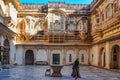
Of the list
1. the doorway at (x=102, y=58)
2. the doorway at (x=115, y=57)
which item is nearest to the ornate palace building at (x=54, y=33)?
the doorway at (x=102, y=58)

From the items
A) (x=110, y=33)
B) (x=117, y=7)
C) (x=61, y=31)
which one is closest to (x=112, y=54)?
(x=110, y=33)

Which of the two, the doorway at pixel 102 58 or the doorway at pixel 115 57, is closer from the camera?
the doorway at pixel 115 57

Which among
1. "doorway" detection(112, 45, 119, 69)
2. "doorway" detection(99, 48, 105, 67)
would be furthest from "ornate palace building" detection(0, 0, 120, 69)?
"doorway" detection(112, 45, 119, 69)

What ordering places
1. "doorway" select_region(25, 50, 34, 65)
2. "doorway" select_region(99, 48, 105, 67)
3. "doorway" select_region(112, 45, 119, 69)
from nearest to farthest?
"doorway" select_region(112, 45, 119, 69) → "doorway" select_region(99, 48, 105, 67) → "doorway" select_region(25, 50, 34, 65)

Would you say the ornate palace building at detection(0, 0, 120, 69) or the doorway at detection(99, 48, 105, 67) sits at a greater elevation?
the ornate palace building at detection(0, 0, 120, 69)

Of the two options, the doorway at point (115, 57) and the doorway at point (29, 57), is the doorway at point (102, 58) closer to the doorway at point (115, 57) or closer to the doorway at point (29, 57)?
the doorway at point (115, 57)

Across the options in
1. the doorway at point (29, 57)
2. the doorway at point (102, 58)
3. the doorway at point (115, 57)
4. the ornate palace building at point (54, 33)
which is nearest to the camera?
the doorway at point (115, 57)

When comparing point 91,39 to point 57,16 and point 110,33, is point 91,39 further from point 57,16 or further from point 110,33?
point 110,33

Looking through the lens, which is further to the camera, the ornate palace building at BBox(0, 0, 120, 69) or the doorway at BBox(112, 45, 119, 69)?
the ornate palace building at BBox(0, 0, 120, 69)

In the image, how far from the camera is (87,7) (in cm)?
3800

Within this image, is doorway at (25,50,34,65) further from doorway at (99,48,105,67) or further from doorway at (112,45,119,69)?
doorway at (112,45,119,69)

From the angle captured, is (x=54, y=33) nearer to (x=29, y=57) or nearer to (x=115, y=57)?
(x=29, y=57)

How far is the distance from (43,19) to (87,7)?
23.8 ft

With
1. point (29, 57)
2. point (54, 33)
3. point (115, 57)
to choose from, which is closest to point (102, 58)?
point (115, 57)
